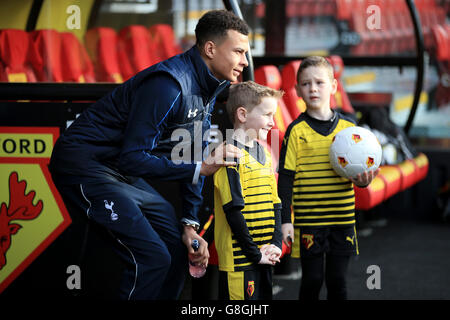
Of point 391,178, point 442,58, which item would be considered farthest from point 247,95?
Answer: point 442,58

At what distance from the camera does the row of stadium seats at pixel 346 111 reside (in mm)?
3826

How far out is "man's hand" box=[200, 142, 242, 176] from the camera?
6.27 feet

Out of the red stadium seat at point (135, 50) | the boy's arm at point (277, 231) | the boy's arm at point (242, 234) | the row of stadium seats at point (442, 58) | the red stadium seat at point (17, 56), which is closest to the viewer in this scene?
the boy's arm at point (242, 234)

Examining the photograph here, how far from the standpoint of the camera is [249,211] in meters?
2.12

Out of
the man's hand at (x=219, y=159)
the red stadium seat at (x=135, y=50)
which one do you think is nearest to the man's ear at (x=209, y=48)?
the man's hand at (x=219, y=159)

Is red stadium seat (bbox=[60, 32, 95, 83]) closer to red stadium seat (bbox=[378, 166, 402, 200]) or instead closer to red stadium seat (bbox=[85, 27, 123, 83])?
red stadium seat (bbox=[85, 27, 123, 83])

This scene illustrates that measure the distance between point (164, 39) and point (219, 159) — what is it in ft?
9.07

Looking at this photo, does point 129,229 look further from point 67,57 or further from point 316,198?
point 67,57

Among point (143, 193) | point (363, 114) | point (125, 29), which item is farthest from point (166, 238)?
point (363, 114)

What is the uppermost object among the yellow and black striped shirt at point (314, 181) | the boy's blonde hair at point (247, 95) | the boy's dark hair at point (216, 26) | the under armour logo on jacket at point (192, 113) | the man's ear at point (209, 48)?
the boy's dark hair at point (216, 26)

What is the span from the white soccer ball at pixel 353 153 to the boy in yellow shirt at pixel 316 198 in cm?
8

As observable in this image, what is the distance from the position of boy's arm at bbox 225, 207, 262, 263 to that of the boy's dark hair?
555 millimetres

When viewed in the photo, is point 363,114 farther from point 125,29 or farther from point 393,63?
point 125,29

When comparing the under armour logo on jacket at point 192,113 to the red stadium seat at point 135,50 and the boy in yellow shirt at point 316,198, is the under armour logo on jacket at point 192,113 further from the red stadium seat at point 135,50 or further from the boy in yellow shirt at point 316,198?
the red stadium seat at point 135,50
